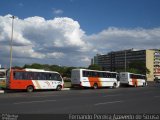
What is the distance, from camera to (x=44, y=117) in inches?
449

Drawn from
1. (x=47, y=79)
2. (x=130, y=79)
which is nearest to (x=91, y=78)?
(x=47, y=79)

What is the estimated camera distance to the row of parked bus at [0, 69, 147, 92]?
30.6 metres

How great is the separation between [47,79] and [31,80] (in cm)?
245

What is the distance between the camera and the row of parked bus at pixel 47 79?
30.6 metres

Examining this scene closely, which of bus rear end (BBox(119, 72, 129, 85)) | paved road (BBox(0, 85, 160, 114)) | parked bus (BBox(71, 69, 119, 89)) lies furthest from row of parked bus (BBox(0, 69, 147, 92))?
paved road (BBox(0, 85, 160, 114))

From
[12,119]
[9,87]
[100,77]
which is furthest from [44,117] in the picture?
[100,77]

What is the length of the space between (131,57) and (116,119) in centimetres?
17561

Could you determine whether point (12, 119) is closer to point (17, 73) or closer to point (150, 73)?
point (17, 73)

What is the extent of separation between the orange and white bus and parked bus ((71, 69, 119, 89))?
4.39 meters

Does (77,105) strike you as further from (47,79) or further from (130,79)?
(130,79)

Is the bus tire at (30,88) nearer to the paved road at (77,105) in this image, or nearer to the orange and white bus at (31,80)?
the orange and white bus at (31,80)

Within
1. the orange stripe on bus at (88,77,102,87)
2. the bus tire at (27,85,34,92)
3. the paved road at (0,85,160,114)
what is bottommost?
the paved road at (0,85,160,114)

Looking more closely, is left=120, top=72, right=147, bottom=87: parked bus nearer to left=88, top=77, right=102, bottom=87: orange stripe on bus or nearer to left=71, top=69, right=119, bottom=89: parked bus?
left=71, top=69, right=119, bottom=89: parked bus

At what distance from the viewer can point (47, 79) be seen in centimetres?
3366
